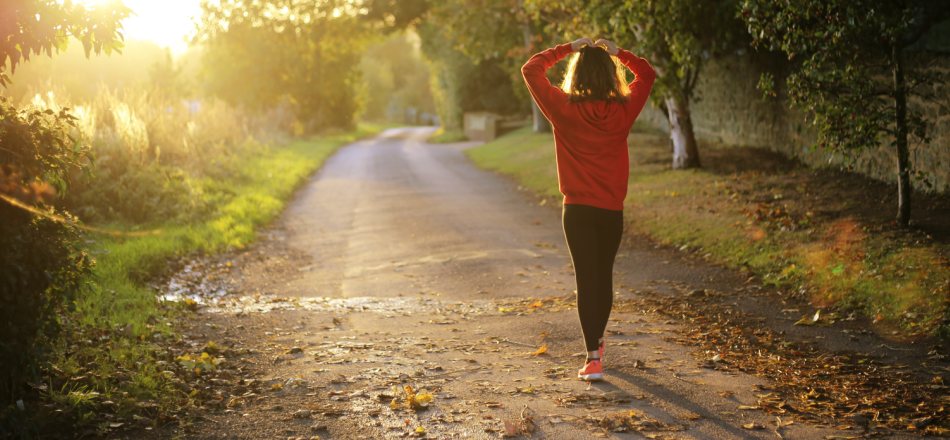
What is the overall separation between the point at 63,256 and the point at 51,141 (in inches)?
25.4

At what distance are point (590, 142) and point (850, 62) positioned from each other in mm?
5075

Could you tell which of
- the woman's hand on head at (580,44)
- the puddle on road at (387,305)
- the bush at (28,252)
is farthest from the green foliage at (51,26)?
the puddle on road at (387,305)

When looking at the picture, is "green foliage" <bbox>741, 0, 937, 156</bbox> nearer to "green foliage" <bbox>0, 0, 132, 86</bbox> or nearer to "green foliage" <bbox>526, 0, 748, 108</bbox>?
"green foliage" <bbox>526, 0, 748, 108</bbox>

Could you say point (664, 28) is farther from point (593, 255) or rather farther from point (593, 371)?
point (593, 371)

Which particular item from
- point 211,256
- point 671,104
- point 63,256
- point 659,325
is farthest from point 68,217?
point 671,104

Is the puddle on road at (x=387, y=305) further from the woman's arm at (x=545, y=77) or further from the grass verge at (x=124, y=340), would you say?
the woman's arm at (x=545, y=77)

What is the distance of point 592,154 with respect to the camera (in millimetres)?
4531

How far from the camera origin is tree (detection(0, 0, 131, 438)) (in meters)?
3.62

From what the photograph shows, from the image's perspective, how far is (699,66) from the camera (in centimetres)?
1427

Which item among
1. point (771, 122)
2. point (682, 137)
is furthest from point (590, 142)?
point (771, 122)

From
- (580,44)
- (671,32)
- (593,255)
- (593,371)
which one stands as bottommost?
(593,371)

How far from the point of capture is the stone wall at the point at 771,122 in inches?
365

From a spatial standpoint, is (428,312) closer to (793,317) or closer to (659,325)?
(659,325)

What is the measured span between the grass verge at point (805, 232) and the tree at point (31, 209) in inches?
233
